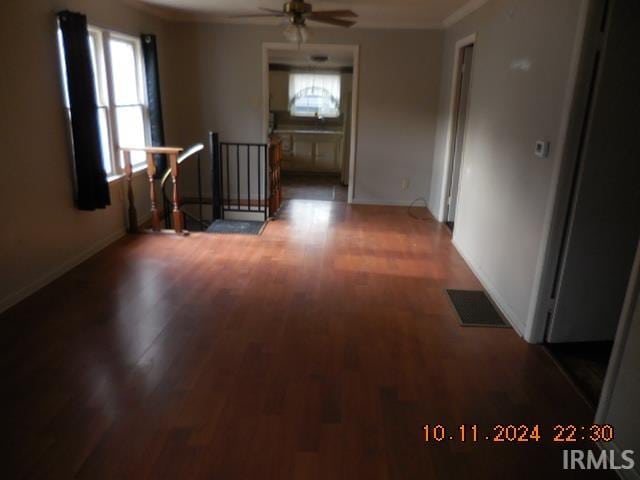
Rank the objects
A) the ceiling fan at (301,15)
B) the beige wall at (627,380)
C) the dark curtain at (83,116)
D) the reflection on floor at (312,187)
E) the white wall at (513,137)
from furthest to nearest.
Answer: the reflection on floor at (312,187)
the ceiling fan at (301,15)
the dark curtain at (83,116)
the white wall at (513,137)
the beige wall at (627,380)

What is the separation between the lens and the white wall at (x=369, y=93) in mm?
5965

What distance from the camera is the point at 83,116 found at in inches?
146

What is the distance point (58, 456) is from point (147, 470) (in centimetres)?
39

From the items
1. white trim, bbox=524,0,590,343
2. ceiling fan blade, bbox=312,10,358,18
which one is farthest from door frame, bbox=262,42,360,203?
white trim, bbox=524,0,590,343

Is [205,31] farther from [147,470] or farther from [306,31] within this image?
[147,470]

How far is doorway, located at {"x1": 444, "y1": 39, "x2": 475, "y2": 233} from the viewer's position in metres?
5.14

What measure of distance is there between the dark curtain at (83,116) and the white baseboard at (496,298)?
10.8ft

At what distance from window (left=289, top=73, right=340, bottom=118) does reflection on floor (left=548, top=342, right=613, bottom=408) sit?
302 inches

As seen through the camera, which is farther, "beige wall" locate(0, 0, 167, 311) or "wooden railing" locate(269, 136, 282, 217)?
"wooden railing" locate(269, 136, 282, 217)

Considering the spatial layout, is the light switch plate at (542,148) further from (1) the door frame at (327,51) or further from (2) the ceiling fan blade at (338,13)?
(1) the door frame at (327,51)

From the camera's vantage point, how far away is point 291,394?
236 cm

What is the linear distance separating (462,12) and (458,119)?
113 centimetres

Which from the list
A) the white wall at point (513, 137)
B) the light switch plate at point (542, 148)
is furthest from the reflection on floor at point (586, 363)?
the light switch plate at point (542, 148)

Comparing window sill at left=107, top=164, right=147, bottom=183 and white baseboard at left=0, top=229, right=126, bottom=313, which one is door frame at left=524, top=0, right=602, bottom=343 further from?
window sill at left=107, top=164, right=147, bottom=183
